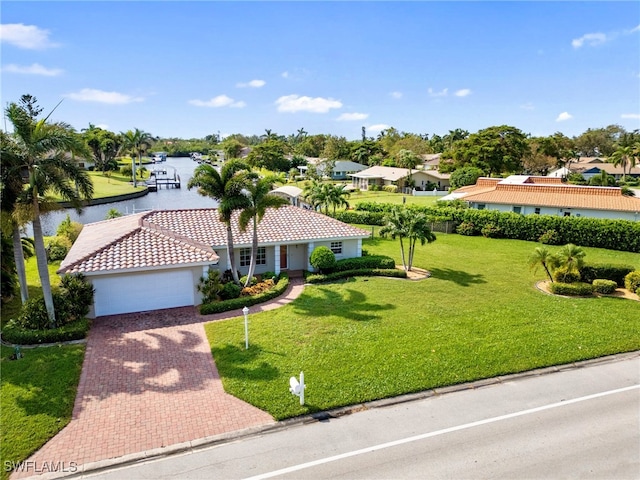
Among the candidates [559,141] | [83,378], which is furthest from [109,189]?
[559,141]

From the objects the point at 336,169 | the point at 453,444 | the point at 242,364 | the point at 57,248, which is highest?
the point at 336,169

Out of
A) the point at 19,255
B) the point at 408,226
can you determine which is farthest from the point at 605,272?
the point at 19,255

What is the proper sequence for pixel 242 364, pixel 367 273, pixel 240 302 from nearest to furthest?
pixel 242 364 → pixel 240 302 → pixel 367 273

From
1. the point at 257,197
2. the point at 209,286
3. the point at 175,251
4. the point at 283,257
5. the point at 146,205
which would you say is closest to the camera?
the point at 175,251

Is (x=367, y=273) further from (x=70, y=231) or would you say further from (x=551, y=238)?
(x=70, y=231)

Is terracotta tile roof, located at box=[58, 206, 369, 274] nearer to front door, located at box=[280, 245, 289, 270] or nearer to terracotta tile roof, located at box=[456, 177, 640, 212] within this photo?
front door, located at box=[280, 245, 289, 270]

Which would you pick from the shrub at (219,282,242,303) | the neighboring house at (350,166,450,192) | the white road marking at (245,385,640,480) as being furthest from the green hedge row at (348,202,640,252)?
the neighboring house at (350,166,450,192)

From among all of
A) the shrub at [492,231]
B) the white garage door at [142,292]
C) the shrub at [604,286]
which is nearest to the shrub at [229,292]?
the white garage door at [142,292]
